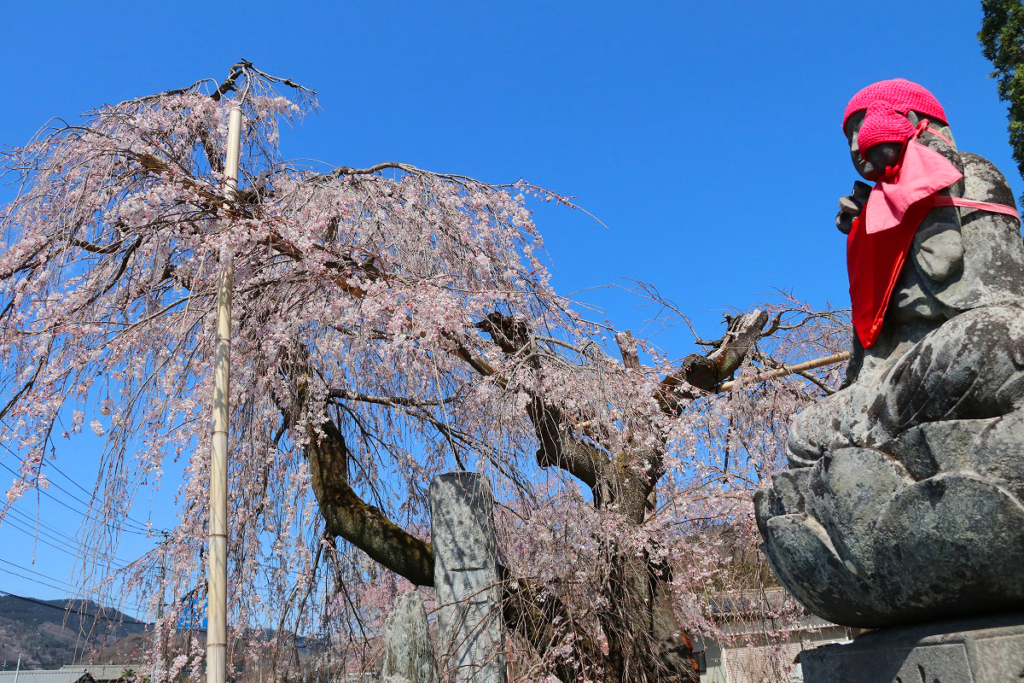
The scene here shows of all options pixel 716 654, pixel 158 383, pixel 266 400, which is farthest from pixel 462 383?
pixel 716 654

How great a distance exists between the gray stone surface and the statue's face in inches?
124

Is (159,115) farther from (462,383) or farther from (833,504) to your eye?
(833,504)

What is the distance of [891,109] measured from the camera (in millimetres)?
2871

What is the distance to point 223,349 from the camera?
4898 mm

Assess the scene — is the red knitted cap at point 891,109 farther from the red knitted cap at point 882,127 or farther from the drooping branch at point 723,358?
the drooping branch at point 723,358

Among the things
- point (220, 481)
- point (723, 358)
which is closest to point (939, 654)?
point (220, 481)

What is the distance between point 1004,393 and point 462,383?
4.35 metres

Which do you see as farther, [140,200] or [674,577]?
[674,577]

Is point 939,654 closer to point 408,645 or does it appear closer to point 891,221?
point 891,221

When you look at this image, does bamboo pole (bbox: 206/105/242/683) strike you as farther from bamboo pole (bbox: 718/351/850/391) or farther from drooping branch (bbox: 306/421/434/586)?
bamboo pole (bbox: 718/351/850/391)

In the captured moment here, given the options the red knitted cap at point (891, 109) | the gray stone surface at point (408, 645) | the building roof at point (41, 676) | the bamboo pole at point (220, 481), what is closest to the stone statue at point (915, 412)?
the red knitted cap at point (891, 109)

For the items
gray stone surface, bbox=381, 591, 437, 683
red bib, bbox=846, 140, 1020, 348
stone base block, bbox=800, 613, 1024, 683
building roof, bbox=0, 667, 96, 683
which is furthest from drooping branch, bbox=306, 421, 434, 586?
building roof, bbox=0, 667, 96, 683

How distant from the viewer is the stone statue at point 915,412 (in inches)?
83.7

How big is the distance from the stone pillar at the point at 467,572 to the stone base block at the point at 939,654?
2806 millimetres
